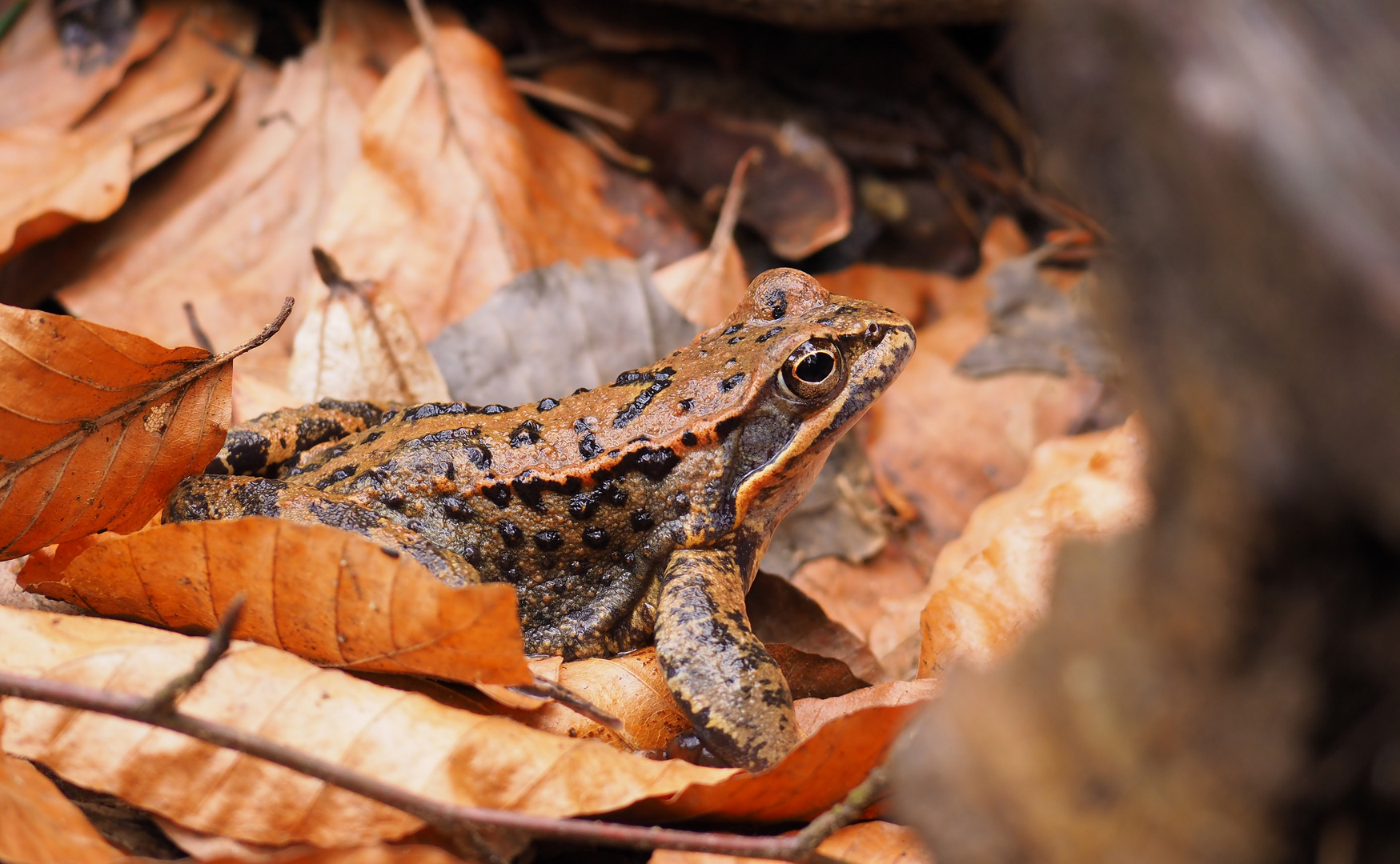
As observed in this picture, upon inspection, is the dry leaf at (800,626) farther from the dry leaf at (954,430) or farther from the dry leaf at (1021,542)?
the dry leaf at (954,430)

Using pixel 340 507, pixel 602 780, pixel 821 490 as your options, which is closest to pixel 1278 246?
pixel 602 780

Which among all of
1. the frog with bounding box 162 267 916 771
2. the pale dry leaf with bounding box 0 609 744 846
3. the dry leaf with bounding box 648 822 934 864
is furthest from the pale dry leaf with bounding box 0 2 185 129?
the dry leaf with bounding box 648 822 934 864

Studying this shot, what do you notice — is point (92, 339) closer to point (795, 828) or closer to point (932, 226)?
point (795, 828)

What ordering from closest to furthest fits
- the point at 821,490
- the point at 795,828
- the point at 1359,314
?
the point at 1359,314, the point at 795,828, the point at 821,490

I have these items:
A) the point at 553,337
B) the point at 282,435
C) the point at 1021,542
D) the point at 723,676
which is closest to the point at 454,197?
the point at 553,337

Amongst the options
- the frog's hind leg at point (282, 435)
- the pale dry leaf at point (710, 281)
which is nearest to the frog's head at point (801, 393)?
the pale dry leaf at point (710, 281)

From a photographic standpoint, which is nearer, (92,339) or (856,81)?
(92,339)

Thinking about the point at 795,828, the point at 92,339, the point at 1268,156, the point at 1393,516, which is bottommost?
the point at 795,828
